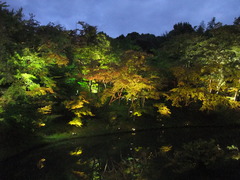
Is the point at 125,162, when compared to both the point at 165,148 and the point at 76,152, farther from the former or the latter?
the point at 165,148

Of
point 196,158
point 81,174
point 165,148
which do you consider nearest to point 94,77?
point 165,148

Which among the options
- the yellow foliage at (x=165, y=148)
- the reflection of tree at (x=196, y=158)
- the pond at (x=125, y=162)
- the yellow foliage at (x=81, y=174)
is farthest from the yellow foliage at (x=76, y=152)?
the reflection of tree at (x=196, y=158)

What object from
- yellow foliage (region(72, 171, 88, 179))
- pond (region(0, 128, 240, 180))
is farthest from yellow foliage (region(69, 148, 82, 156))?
yellow foliage (region(72, 171, 88, 179))

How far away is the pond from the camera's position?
9.12 meters

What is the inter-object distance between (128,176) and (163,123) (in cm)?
1477

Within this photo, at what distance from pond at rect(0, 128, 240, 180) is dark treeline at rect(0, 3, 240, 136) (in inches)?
131

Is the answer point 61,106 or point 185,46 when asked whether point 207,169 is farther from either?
point 185,46

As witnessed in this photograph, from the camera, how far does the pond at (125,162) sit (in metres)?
9.12

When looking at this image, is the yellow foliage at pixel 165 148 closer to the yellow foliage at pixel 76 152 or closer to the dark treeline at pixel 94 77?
the yellow foliage at pixel 76 152

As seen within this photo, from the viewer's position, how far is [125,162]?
1109 centimetres

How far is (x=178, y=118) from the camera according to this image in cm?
2470

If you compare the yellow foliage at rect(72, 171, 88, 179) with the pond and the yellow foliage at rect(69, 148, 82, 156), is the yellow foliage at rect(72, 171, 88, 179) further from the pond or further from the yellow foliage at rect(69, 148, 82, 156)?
the yellow foliage at rect(69, 148, 82, 156)

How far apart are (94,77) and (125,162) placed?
11.6 metres

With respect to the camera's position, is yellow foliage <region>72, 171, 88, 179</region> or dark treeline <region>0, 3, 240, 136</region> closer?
yellow foliage <region>72, 171, 88, 179</region>
